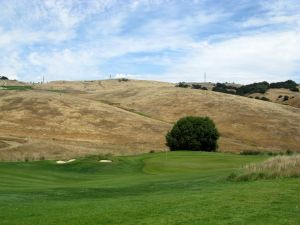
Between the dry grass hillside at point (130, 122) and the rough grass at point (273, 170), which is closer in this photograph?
the rough grass at point (273, 170)

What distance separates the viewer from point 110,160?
47.6m

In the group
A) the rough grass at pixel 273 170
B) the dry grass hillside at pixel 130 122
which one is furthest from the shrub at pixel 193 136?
the rough grass at pixel 273 170

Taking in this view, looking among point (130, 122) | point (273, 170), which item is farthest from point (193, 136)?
point (273, 170)

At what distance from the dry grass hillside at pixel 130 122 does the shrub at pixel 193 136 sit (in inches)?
272

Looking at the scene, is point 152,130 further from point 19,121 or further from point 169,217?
point 169,217

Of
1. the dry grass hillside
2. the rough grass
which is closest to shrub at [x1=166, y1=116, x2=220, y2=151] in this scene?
the dry grass hillside

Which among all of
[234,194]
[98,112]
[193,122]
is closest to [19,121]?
[98,112]

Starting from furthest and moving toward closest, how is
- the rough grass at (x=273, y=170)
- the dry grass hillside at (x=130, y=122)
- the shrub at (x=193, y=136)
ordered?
the dry grass hillside at (x=130, y=122) < the shrub at (x=193, y=136) < the rough grass at (x=273, y=170)

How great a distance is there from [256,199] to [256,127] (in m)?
89.0

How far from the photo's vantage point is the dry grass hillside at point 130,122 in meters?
82.4

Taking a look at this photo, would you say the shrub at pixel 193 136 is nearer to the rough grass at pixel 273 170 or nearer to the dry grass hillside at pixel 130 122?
the dry grass hillside at pixel 130 122

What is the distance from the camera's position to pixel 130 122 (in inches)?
4053

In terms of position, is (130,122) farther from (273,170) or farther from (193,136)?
(273,170)

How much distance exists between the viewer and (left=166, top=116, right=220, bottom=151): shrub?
228 ft
